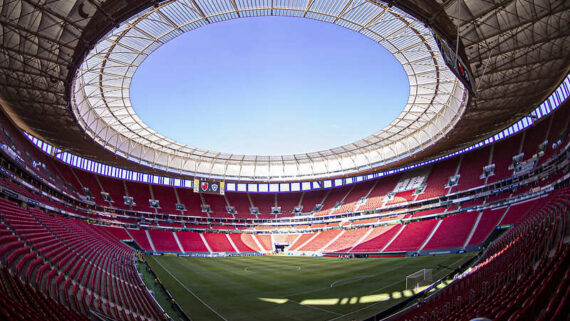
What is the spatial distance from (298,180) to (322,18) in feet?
137

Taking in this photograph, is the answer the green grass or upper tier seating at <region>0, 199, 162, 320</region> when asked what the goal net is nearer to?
the green grass

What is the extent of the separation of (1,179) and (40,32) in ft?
52.3

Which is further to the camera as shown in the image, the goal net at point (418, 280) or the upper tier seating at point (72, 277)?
the goal net at point (418, 280)

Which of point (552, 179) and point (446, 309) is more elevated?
point (552, 179)

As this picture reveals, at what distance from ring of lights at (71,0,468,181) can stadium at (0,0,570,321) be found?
0.82 ft

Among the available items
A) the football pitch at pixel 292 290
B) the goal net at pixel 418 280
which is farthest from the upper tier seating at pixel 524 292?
the goal net at pixel 418 280

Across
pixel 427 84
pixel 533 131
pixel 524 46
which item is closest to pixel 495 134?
pixel 533 131

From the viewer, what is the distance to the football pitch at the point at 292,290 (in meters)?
19.2

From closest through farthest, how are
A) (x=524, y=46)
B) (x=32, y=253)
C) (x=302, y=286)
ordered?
1. (x=32, y=253)
2. (x=524, y=46)
3. (x=302, y=286)

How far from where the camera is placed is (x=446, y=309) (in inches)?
540

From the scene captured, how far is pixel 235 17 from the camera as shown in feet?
95.7

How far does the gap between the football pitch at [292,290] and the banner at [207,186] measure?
22.2 metres

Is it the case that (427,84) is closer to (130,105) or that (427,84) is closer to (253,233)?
(130,105)

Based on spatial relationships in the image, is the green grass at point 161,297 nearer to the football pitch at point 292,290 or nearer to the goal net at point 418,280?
the football pitch at point 292,290
